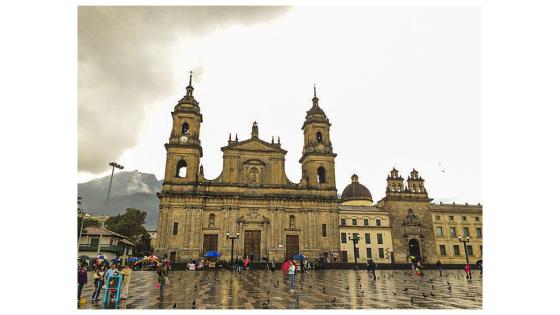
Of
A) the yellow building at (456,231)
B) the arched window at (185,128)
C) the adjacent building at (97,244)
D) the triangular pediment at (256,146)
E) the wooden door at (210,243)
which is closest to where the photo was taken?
the wooden door at (210,243)

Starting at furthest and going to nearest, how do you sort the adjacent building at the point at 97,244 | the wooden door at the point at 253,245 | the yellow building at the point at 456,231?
the yellow building at the point at 456,231
the adjacent building at the point at 97,244
the wooden door at the point at 253,245

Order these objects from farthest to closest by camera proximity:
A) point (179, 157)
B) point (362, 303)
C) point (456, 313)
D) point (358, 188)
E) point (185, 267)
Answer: point (358, 188) < point (179, 157) < point (185, 267) < point (362, 303) < point (456, 313)

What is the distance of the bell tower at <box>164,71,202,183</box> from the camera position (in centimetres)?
4091

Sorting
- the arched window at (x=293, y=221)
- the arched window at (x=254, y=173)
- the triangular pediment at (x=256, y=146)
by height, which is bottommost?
the arched window at (x=293, y=221)

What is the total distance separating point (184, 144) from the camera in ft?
137

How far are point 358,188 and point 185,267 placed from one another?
121ft

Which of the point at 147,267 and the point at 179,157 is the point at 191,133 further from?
the point at 147,267

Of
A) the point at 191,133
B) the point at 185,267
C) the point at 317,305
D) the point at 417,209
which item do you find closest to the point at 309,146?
the point at 191,133

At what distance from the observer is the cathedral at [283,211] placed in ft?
129

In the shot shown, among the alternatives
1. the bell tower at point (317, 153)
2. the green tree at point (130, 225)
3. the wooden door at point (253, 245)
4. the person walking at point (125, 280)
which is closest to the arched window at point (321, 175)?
the bell tower at point (317, 153)

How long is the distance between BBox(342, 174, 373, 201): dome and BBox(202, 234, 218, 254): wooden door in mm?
29366

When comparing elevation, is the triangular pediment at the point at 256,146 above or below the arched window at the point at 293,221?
above

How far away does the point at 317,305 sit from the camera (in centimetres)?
1110

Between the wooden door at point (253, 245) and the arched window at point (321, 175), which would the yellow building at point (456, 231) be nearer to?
the arched window at point (321, 175)
